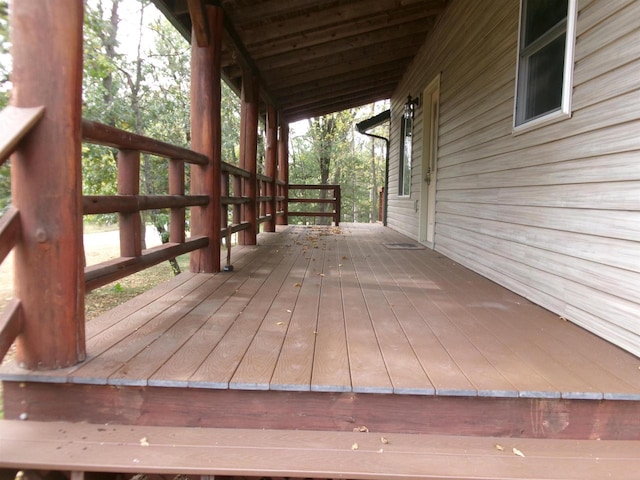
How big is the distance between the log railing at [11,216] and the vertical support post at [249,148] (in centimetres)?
388

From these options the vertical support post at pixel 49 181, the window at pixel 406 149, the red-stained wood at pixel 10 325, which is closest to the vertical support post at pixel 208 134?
the vertical support post at pixel 49 181

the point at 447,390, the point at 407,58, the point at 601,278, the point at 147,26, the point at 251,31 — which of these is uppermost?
the point at 147,26

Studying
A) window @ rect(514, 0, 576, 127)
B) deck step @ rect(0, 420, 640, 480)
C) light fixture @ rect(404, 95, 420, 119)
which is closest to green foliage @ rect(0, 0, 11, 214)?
deck step @ rect(0, 420, 640, 480)

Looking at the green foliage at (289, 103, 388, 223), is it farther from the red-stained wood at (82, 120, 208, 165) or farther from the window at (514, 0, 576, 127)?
the red-stained wood at (82, 120, 208, 165)

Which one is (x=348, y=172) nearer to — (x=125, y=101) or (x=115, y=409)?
(x=125, y=101)

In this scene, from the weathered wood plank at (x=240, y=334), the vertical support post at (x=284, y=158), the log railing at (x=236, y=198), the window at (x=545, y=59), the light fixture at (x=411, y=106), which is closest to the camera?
the weathered wood plank at (x=240, y=334)

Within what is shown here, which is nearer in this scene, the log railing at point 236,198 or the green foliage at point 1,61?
the green foliage at point 1,61

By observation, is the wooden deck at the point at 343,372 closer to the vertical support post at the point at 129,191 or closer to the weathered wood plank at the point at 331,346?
the weathered wood plank at the point at 331,346

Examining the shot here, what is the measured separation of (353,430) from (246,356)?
1.71 feet

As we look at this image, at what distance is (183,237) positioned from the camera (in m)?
3.07

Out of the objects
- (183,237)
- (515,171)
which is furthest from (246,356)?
(515,171)

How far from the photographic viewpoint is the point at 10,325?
1509 millimetres

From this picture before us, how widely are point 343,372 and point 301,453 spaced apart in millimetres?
327

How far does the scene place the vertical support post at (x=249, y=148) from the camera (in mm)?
5398
